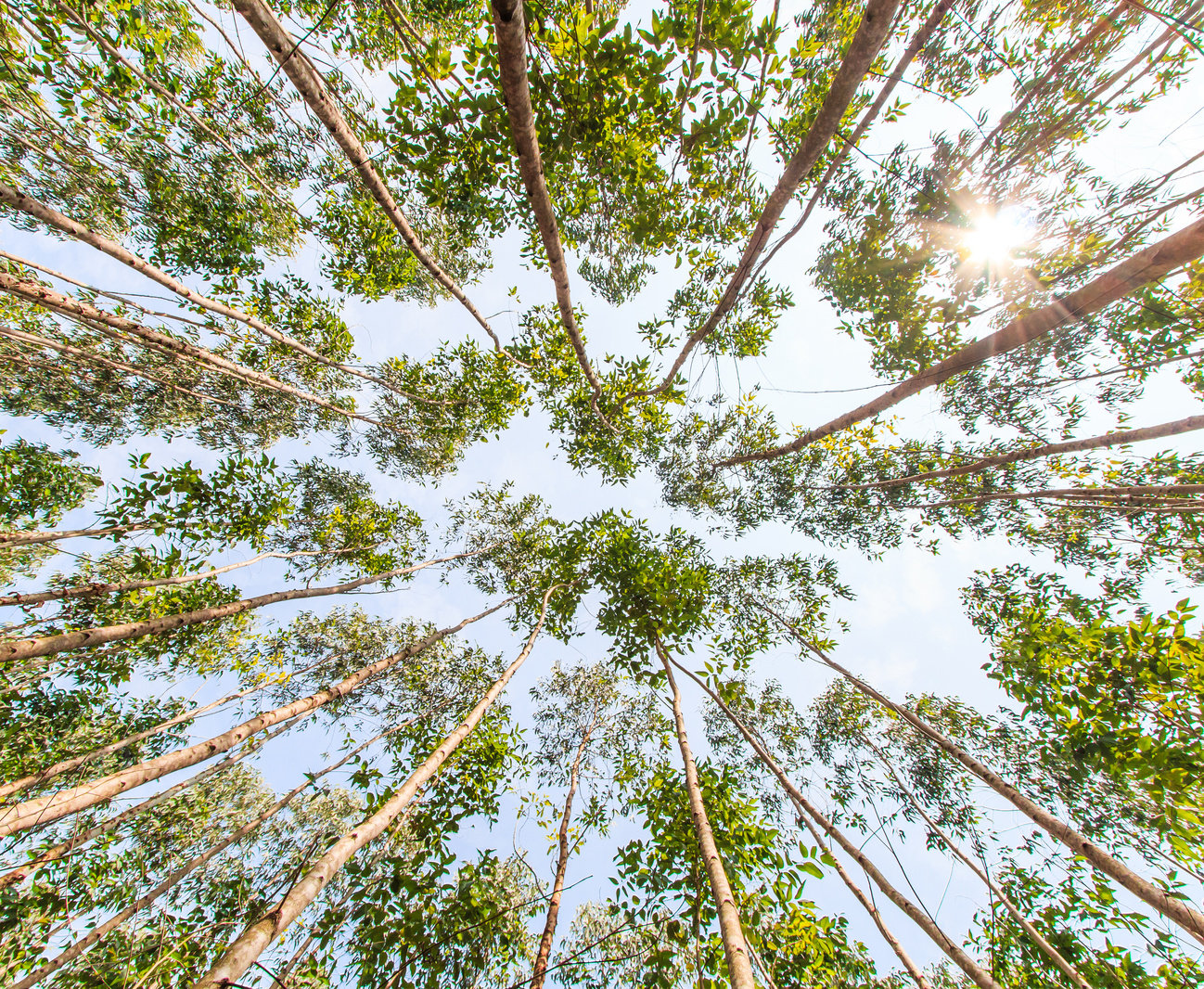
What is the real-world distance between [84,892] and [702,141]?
→ 1372 cm

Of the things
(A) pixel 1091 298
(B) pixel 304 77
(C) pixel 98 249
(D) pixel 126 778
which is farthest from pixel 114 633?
(A) pixel 1091 298

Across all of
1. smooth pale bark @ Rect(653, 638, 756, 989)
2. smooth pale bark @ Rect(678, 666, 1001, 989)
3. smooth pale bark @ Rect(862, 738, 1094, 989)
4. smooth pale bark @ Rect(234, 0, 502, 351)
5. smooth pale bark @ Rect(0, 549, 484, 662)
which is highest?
smooth pale bark @ Rect(234, 0, 502, 351)

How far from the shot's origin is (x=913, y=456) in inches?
327

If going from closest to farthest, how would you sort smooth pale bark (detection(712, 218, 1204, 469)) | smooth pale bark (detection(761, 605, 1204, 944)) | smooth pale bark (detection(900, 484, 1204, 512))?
smooth pale bark (detection(761, 605, 1204, 944)), smooth pale bark (detection(712, 218, 1204, 469)), smooth pale bark (detection(900, 484, 1204, 512))

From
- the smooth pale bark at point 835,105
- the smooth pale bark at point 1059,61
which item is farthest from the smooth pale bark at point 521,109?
the smooth pale bark at point 1059,61

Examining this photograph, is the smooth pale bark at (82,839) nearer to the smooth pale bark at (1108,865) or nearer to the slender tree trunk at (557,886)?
the slender tree trunk at (557,886)

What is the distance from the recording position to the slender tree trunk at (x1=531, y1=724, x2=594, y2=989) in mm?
4153

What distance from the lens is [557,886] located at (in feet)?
21.2

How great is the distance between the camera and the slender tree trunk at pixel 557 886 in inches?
164

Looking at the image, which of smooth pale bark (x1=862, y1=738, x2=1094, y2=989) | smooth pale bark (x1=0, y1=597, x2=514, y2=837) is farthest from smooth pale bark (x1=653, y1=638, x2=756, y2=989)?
smooth pale bark (x1=0, y1=597, x2=514, y2=837)

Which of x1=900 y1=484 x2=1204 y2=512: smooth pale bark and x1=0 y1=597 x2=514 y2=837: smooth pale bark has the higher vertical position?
x1=900 y1=484 x2=1204 y2=512: smooth pale bark

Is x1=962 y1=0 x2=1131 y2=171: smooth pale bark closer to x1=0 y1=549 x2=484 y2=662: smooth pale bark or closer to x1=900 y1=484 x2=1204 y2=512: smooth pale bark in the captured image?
x1=900 y1=484 x2=1204 y2=512: smooth pale bark

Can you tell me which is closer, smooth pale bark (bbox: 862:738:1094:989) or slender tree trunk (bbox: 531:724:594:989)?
smooth pale bark (bbox: 862:738:1094:989)

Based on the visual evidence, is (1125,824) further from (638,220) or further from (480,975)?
(638,220)
